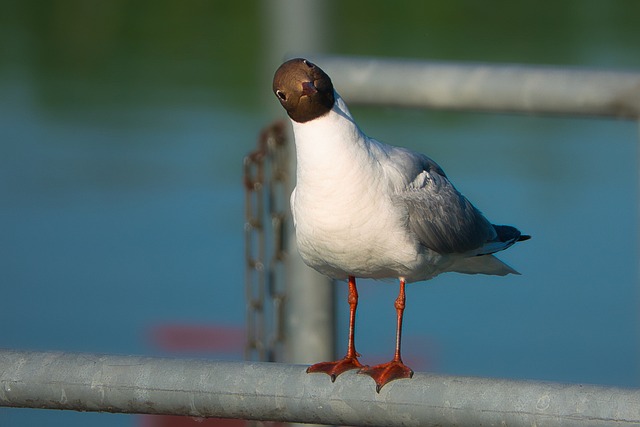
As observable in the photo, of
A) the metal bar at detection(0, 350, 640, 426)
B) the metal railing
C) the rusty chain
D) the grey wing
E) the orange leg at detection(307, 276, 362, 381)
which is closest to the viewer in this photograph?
the metal railing

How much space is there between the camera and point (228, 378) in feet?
7.17

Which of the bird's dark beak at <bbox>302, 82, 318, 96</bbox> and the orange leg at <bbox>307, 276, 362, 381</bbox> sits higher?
the bird's dark beak at <bbox>302, 82, 318, 96</bbox>

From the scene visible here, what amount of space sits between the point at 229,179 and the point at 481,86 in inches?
219

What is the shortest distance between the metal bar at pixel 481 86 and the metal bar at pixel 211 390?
1261 millimetres

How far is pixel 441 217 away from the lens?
9.48 feet

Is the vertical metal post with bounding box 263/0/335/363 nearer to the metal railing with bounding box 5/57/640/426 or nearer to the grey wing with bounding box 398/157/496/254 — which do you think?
the grey wing with bounding box 398/157/496/254

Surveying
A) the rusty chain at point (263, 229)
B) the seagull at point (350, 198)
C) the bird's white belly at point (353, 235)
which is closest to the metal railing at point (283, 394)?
the seagull at point (350, 198)

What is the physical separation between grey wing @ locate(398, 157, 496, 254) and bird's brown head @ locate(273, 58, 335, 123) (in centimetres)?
25

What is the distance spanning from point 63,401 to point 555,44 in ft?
29.9

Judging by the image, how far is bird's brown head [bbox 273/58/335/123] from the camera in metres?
2.63

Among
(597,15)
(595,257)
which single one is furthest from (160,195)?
(597,15)

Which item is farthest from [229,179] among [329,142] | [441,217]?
[329,142]

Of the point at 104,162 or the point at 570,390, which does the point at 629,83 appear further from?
the point at 104,162

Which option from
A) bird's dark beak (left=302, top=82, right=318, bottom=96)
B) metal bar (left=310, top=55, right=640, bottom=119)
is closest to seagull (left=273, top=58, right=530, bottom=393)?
bird's dark beak (left=302, top=82, right=318, bottom=96)
